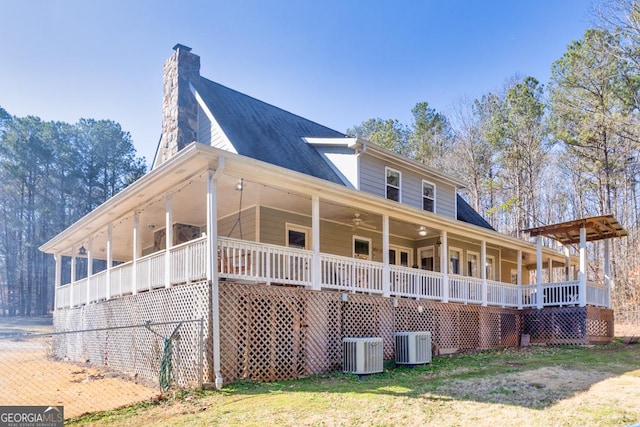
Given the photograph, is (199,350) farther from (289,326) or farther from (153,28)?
(153,28)

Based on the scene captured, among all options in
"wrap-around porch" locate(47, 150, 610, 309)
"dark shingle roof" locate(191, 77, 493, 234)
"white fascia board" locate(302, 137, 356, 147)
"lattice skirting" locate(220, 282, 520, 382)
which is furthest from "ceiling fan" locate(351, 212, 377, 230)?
"lattice skirting" locate(220, 282, 520, 382)

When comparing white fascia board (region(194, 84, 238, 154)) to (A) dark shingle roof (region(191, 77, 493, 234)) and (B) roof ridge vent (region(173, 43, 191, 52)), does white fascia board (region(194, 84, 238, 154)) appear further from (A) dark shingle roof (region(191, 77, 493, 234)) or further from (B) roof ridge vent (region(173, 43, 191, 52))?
(B) roof ridge vent (region(173, 43, 191, 52))

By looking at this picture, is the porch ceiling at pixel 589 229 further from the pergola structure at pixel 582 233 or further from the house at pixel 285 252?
the house at pixel 285 252

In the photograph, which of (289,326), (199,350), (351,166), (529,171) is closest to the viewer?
(199,350)

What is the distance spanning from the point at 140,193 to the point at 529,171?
88.8 feet

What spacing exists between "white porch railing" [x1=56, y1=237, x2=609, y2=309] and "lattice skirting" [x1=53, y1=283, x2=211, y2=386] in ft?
1.09

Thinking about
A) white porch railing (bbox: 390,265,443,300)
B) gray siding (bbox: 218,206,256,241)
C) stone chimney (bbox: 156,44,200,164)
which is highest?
stone chimney (bbox: 156,44,200,164)

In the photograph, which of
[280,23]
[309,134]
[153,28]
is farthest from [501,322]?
[153,28]

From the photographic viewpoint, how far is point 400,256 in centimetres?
1780

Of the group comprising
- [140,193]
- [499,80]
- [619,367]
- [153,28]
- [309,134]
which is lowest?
[619,367]

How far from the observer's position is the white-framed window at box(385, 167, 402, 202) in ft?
50.2

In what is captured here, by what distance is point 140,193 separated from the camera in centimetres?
1117

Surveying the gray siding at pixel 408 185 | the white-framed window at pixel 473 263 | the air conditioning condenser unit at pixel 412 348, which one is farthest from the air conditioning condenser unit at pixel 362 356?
the white-framed window at pixel 473 263

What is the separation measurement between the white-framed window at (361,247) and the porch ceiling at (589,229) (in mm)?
5457
